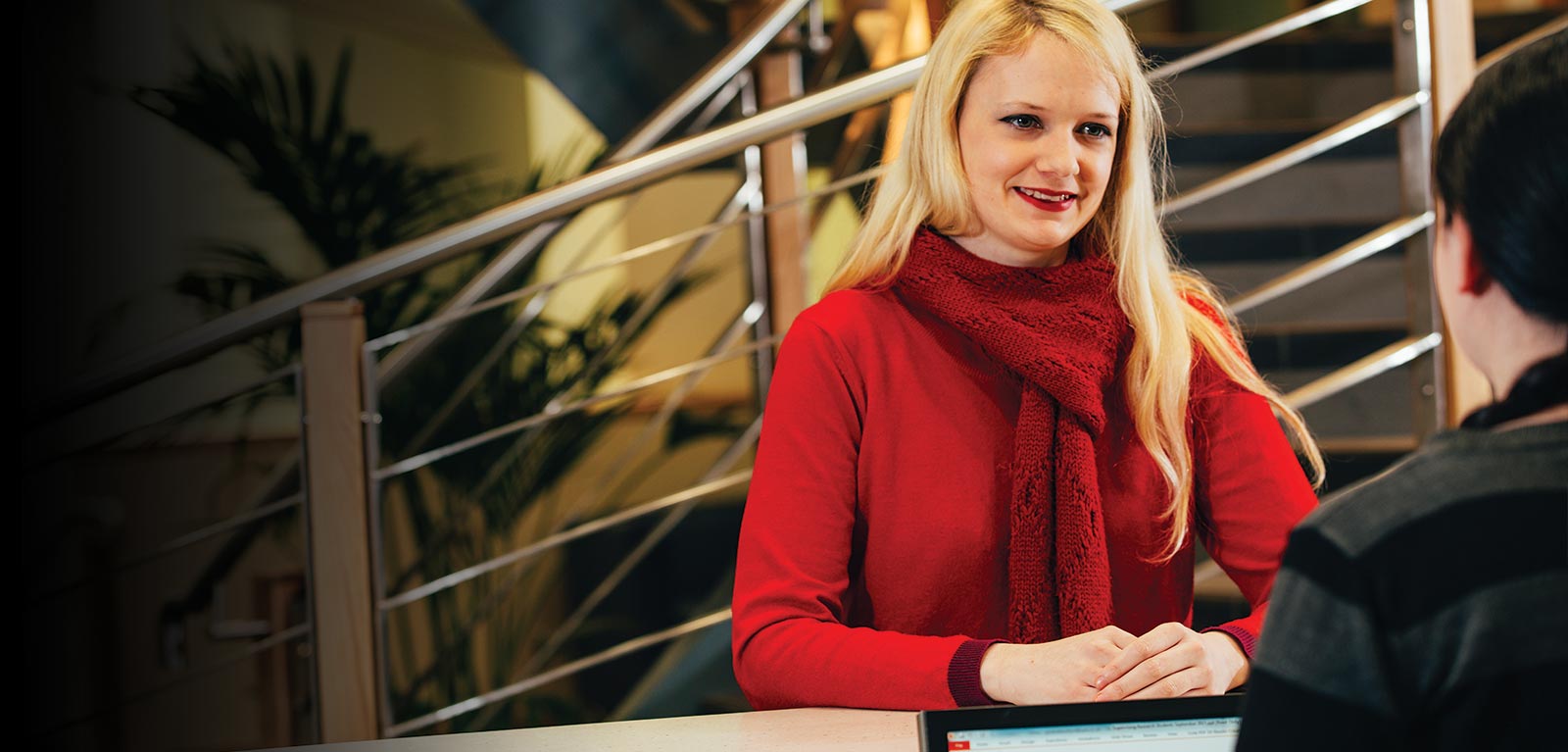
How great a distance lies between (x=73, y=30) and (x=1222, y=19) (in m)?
2.91

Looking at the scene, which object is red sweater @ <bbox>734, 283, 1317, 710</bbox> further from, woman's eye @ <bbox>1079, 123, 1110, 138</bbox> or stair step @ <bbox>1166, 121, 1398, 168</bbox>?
stair step @ <bbox>1166, 121, 1398, 168</bbox>

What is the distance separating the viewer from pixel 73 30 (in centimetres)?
288

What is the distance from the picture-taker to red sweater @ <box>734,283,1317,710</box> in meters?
1.01

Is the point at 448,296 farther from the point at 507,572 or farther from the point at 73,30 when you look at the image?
the point at 73,30

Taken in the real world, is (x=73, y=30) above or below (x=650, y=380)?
above

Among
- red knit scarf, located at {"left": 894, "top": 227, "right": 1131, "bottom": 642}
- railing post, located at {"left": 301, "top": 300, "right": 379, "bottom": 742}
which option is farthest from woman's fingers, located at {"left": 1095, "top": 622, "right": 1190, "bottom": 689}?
railing post, located at {"left": 301, "top": 300, "right": 379, "bottom": 742}

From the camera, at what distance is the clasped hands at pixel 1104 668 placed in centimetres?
85

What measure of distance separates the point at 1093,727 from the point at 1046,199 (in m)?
0.57

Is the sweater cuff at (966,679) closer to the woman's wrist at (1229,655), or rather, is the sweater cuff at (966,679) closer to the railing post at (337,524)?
the woman's wrist at (1229,655)

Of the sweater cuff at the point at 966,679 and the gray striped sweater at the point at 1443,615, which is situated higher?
the gray striped sweater at the point at 1443,615

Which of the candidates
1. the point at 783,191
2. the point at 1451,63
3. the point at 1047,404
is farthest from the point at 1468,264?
the point at 783,191

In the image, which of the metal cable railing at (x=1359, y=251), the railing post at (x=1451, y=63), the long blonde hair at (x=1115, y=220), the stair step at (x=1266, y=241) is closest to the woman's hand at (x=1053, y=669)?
the long blonde hair at (x=1115, y=220)

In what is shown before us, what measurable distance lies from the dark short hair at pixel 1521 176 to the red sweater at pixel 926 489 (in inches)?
24.5

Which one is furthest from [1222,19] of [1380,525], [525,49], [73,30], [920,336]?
[1380,525]
